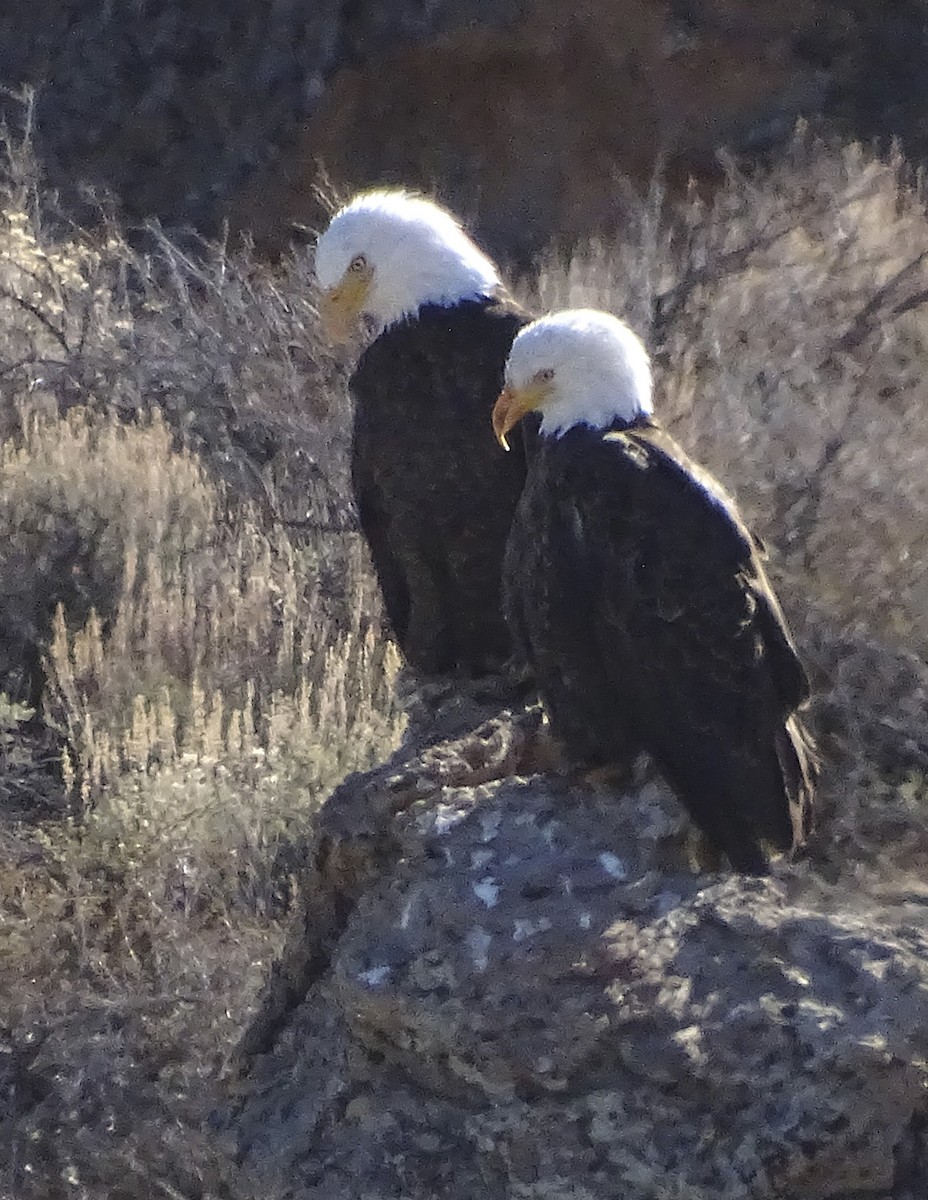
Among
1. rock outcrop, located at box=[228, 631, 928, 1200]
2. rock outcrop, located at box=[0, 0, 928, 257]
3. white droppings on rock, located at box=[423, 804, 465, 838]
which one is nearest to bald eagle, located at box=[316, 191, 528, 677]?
rock outcrop, located at box=[228, 631, 928, 1200]

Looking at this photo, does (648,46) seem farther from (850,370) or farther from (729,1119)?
(729,1119)

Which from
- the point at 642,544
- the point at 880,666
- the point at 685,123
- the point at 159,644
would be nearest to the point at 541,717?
the point at 642,544

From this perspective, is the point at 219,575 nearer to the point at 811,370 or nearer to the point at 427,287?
the point at 811,370

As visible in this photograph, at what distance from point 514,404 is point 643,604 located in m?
0.52

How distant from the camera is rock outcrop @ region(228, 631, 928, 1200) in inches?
106

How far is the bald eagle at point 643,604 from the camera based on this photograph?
328 cm

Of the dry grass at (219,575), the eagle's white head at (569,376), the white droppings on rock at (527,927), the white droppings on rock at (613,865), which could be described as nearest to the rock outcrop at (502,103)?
the dry grass at (219,575)

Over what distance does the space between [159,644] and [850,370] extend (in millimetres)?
2832

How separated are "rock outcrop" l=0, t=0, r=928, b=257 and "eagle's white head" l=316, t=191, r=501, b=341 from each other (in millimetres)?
6683

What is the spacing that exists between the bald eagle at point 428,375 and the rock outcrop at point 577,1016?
33.6 inches

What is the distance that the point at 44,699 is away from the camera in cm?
608

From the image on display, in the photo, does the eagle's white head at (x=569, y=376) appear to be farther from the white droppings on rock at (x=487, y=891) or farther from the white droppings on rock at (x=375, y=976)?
the white droppings on rock at (x=375, y=976)

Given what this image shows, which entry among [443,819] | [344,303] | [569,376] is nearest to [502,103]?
[344,303]

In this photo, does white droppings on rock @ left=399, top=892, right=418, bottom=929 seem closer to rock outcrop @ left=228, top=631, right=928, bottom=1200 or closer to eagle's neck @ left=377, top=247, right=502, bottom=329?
rock outcrop @ left=228, top=631, right=928, bottom=1200
